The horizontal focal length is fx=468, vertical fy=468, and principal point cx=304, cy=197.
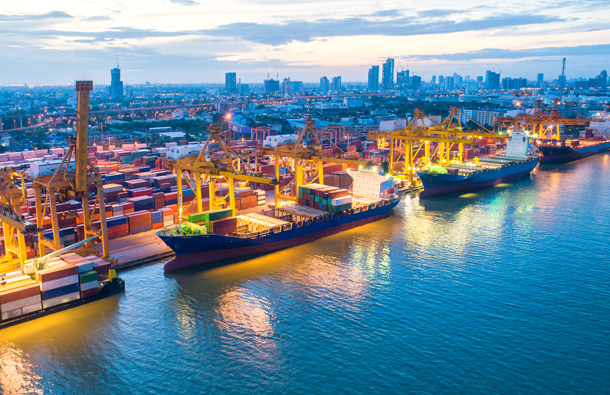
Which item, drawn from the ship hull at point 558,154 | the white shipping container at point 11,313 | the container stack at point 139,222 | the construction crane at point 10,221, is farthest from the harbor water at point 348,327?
the ship hull at point 558,154

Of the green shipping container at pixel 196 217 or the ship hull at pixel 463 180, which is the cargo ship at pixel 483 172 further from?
the green shipping container at pixel 196 217

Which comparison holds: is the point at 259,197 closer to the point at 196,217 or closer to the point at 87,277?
the point at 196,217

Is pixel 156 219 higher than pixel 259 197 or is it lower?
lower

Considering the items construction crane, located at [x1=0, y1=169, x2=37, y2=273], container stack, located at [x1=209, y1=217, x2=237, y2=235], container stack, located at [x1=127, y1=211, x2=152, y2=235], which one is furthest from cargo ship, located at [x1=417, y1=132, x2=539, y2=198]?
construction crane, located at [x1=0, y1=169, x2=37, y2=273]

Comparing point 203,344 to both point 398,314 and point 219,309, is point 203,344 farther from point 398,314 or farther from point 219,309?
point 398,314

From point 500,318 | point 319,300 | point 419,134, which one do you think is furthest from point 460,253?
point 419,134

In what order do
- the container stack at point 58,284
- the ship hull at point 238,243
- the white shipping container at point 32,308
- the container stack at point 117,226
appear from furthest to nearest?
the container stack at point 117,226 < the ship hull at point 238,243 < the container stack at point 58,284 < the white shipping container at point 32,308

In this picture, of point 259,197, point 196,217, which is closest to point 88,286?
point 196,217
